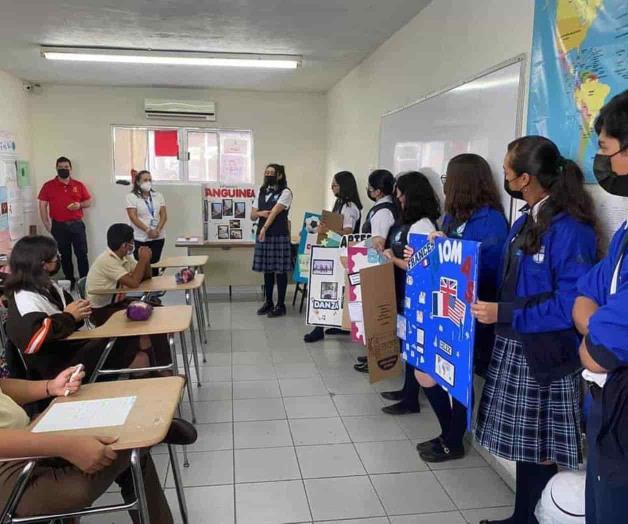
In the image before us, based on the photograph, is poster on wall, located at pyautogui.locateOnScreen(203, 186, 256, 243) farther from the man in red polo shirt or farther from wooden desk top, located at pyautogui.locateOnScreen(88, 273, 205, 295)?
the man in red polo shirt

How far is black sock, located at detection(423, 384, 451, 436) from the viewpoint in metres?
2.61

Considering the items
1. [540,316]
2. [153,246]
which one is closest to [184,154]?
[153,246]

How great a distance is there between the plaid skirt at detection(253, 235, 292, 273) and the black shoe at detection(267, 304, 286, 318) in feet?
1.41

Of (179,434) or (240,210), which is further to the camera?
(240,210)

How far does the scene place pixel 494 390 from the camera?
1942 mm

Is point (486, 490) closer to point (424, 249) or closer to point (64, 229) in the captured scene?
point (424, 249)

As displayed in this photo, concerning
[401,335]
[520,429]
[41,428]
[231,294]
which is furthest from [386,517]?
[231,294]

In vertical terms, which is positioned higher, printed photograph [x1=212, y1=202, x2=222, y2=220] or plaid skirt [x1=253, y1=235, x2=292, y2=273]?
printed photograph [x1=212, y1=202, x2=222, y2=220]

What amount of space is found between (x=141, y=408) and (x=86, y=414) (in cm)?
16

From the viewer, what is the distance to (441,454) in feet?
8.74

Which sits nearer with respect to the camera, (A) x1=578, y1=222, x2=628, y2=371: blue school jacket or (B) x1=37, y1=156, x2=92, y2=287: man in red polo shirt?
(A) x1=578, y1=222, x2=628, y2=371: blue school jacket

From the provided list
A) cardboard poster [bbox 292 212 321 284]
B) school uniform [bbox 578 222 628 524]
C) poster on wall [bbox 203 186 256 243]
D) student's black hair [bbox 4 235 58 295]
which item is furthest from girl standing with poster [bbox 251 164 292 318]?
school uniform [bbox 578 222 628 524]

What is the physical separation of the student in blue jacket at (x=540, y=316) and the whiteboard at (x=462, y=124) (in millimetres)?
648

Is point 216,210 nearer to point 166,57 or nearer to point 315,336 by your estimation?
point 166,57
